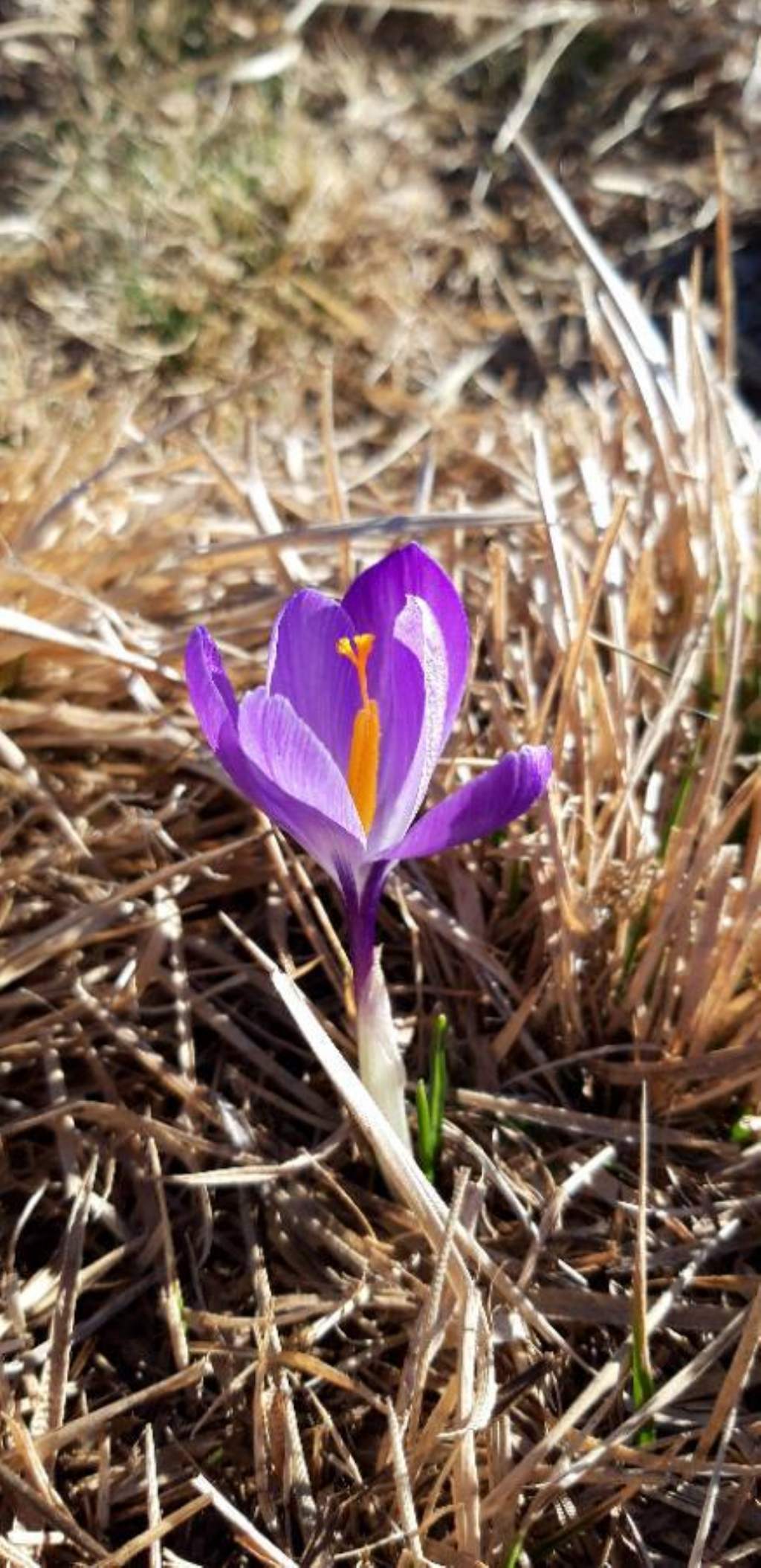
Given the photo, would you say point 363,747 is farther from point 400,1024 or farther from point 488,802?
point 400,1024

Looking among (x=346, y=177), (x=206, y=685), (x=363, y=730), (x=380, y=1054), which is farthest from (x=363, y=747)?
(x=346, y=177)

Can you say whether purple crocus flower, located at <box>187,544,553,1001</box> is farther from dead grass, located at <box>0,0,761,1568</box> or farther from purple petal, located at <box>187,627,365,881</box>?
dead grass, located at <box>0,0,761,1568</box>

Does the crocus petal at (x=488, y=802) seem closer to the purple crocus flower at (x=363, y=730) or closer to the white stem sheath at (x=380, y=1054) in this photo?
the purple crocus flower at (x=363, y=730)

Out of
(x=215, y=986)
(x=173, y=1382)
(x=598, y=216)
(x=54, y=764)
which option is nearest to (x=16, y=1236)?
(x=173, y=1382)

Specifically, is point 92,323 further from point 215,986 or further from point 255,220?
point 215,986

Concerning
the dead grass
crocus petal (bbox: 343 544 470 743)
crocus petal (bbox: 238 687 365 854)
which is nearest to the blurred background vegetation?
the dead grass

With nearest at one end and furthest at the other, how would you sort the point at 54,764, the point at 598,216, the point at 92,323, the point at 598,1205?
the point at 598,1205
the point at 54,764
the point at 92,323
the point at 598,216
